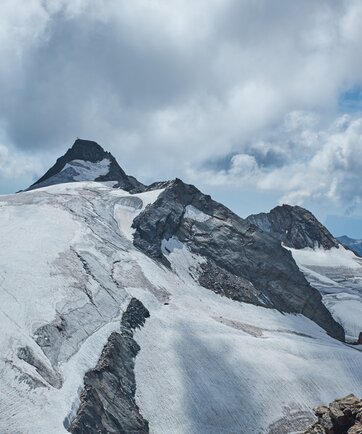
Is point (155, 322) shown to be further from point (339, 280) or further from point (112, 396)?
point (339, 280)

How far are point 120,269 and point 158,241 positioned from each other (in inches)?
820

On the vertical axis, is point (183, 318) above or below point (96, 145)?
below

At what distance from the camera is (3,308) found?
172 feet

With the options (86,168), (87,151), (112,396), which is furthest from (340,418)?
(87,151)

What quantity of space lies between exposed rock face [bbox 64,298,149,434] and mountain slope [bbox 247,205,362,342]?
6792 centimetres

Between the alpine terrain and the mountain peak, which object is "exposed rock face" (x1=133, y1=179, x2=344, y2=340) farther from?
the mountain peak

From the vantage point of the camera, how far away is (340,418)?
32.4 meters

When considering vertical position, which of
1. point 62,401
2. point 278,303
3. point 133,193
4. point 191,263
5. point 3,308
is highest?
point 133,193

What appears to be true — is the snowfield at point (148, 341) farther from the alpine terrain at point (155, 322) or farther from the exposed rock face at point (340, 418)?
the exposed rock face at point (340, 418)

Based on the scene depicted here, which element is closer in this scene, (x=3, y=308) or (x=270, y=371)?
(x=3, y=308)

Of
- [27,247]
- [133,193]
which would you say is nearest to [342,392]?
[27,247]

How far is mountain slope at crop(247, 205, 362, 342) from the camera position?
123 metres

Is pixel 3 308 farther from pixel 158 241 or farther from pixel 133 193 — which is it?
pixel 133 193

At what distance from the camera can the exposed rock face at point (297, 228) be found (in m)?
182
